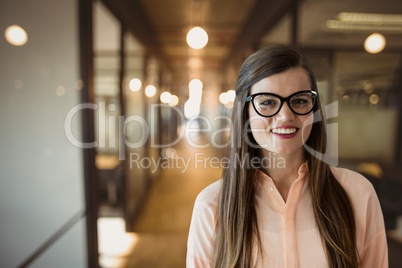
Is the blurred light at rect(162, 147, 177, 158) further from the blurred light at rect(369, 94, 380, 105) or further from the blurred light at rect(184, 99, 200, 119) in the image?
the blurred light at rect(369, 94, 380, 105)

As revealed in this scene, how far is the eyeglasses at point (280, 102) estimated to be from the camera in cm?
81

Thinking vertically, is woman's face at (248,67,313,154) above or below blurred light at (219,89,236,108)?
below

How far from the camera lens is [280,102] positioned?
811 mm

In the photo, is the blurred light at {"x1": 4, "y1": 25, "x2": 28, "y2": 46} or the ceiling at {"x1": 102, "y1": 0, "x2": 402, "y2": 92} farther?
the ceiling at {"x1": 102, "y1": 0, "x2": 402, "y2": 92}

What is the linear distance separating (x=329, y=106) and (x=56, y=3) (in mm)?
1866

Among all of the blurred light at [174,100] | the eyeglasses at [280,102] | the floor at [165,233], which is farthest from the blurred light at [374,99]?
the blurred light at [174,100]

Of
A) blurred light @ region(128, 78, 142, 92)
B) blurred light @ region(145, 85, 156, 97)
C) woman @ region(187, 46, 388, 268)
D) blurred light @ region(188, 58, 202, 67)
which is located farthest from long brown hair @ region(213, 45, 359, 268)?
blurred light @ region(188, 58, 202, 67)

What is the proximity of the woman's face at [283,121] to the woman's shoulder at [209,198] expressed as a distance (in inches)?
8.6

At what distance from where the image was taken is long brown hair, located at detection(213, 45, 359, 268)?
32.1 inches

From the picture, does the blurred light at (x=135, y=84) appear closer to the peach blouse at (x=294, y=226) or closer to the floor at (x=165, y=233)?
the floor at (x=165, y=233)

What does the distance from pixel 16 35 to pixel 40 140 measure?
2.05 feet

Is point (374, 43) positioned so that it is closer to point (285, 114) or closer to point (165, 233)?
point (285, 114)

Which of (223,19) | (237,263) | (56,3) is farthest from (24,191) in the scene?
(223,19)

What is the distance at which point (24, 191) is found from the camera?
5.32 feet
